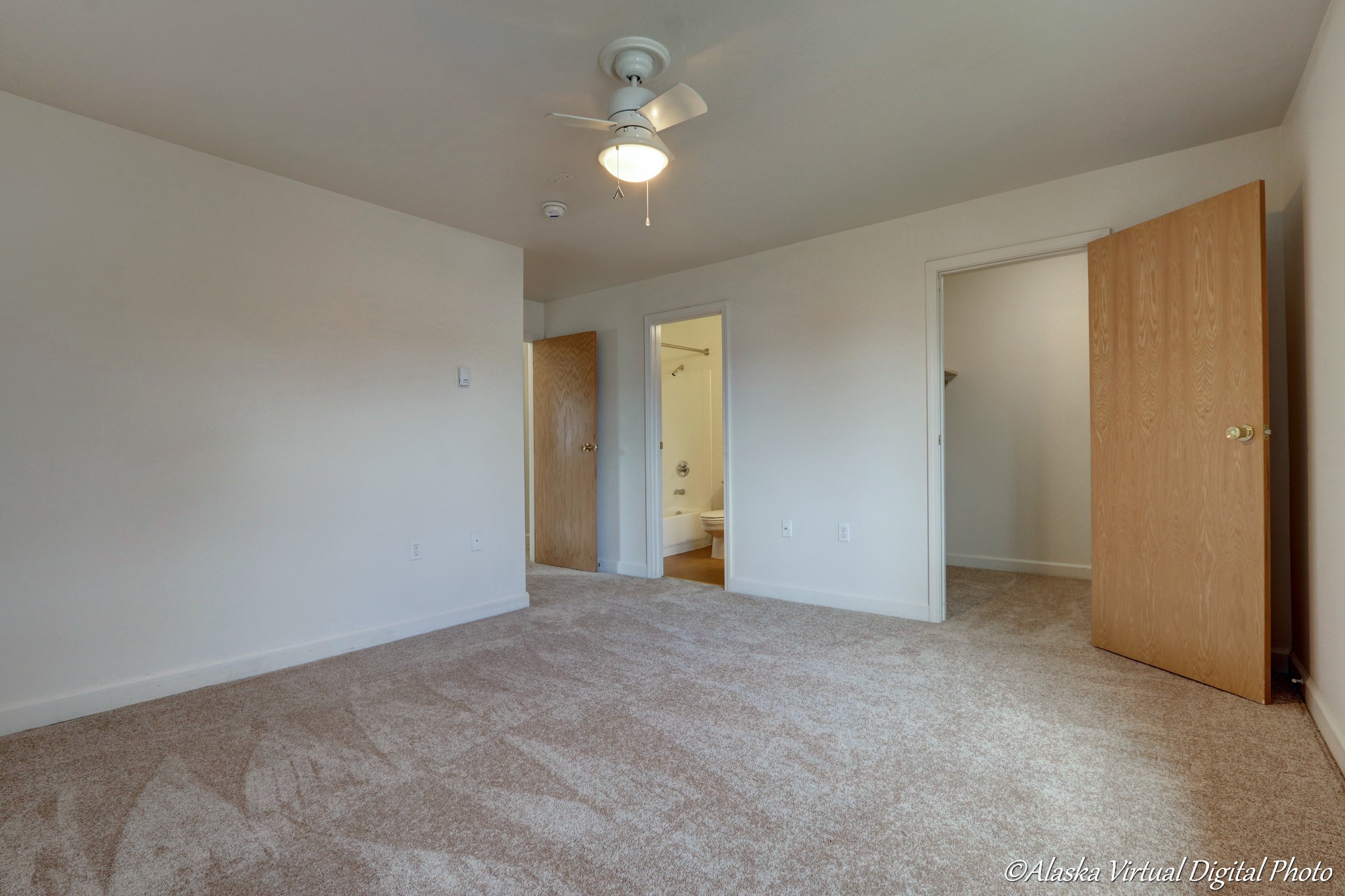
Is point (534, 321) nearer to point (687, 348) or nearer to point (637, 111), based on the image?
point (687, 348)

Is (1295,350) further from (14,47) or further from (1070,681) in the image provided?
(14,47)

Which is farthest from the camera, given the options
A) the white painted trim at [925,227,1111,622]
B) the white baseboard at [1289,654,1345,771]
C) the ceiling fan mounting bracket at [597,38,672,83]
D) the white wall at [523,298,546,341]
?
the white wall at [523,298,546,341]

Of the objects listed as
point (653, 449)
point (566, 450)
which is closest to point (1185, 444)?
point (653, 449)

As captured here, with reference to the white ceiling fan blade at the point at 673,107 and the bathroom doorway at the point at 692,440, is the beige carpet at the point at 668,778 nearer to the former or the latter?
the white ceiling fan blade at the point at 673,107

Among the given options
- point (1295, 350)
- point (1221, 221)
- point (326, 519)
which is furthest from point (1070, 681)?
point (326, 519)

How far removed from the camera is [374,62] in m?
2.16

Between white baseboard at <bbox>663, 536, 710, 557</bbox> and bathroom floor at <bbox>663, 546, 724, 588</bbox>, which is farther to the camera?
white baseboard at <bbox>663, 536, 710, 557</bbox>

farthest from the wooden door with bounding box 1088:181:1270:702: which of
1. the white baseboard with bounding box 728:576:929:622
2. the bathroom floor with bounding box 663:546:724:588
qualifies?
the bathroom floor with bounding box 663:546:724:588

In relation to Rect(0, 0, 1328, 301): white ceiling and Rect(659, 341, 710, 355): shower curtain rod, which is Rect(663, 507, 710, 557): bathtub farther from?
Rect(0, 0, 1328, 301): white ceiling

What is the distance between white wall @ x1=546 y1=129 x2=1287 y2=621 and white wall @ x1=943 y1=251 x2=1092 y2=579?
96cm

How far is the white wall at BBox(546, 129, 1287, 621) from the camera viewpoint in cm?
321

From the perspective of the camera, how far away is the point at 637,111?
2.18 m

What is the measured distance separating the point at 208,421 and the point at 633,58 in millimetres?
2369

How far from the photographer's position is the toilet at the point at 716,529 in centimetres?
575
